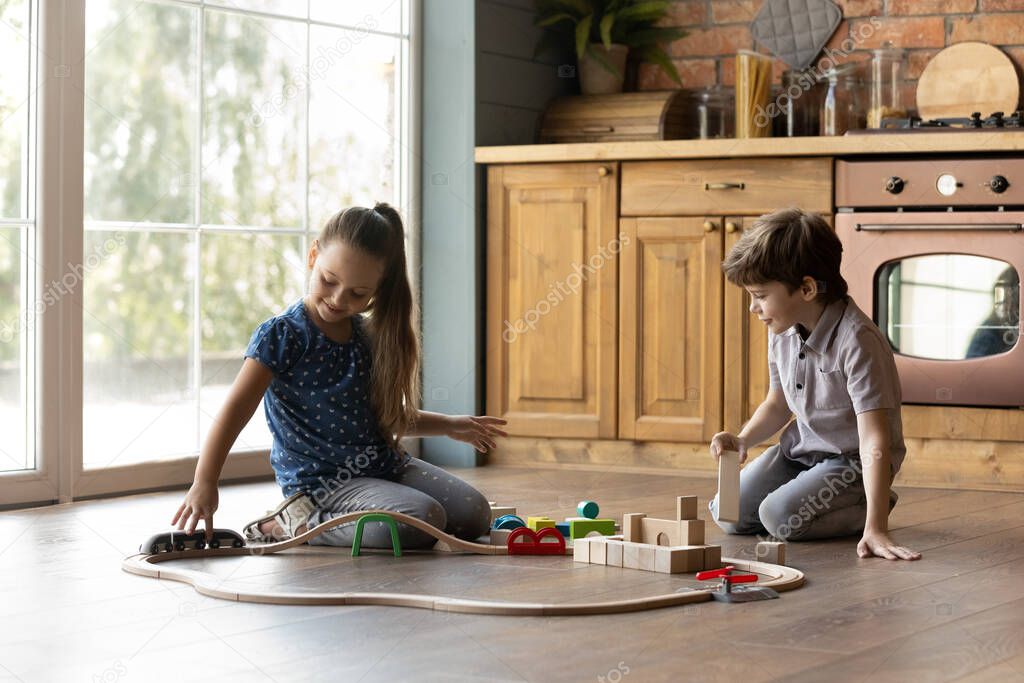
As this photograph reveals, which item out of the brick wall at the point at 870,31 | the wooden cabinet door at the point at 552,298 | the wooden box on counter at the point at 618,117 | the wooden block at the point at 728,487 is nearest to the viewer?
the wooden block at the point at 728,487

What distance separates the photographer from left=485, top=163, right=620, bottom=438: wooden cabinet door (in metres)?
4.09

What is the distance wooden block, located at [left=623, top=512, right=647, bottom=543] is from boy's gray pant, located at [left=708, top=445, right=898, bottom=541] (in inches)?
8.7

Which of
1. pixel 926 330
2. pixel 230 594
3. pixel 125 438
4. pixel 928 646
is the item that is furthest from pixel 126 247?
pixel 928 646

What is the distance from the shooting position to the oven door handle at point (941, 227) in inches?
142

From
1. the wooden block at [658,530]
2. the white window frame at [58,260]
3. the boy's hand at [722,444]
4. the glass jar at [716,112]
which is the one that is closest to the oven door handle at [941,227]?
the glass jar at [716,112]

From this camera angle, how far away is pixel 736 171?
392 centimetres

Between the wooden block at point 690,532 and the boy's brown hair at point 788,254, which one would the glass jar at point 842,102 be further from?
the wooden block at point 690,532

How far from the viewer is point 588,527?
2.71m

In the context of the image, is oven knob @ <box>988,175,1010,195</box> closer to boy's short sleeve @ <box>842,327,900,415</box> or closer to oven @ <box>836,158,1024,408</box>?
oven @ <box>836,158,1024,408</box>

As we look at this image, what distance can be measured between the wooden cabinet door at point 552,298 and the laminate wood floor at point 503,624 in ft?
4.30

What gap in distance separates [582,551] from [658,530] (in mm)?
138

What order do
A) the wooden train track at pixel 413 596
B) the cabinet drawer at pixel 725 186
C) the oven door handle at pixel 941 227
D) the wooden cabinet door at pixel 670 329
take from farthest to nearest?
the wooden cabinet door at pixel 670 329, the cabinet drawer at pixel 725 186, the oven door handle at pixel 941 227, the wooden train track at pixel 413 596

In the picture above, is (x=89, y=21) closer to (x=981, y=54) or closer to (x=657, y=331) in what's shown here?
(x=657, y=331)

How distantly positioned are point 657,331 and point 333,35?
1.25 meters
